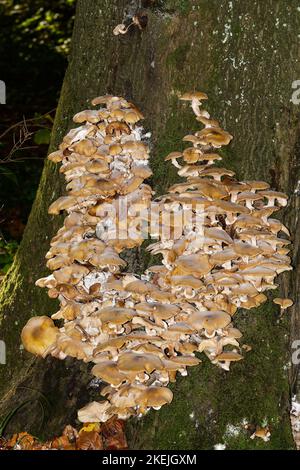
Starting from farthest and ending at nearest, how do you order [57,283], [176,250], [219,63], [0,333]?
[0,333]
[219,63]
[57,283]
[176,250]

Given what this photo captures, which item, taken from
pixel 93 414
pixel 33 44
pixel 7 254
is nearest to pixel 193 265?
pixel 93 414

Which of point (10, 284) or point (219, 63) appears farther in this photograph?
point (10, 284)

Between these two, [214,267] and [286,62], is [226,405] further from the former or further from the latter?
[286,62]

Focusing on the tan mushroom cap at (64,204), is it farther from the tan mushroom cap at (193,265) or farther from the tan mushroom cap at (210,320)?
the tan mushroom cap at (210,320)

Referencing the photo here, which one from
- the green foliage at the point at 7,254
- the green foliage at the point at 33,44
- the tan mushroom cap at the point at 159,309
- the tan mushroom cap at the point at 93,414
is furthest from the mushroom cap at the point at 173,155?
the green foliage at the point at 33,44

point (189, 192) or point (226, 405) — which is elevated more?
point (189, 192)

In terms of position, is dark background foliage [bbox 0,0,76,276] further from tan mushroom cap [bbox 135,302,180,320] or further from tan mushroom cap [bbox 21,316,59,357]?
tan mushroom cap [bbox 135,302,180,320]

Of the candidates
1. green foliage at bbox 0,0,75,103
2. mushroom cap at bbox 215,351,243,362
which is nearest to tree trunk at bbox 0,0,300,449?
mushroom cap at bbox 215,351,243,362

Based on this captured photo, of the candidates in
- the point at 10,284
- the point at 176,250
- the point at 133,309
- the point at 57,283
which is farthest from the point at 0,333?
the point at 176,250

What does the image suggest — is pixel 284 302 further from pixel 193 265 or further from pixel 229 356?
pixel 193 265
